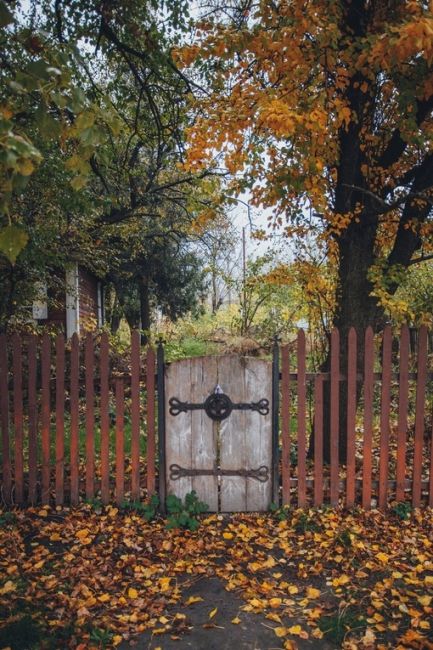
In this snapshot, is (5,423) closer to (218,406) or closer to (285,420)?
(218,406)

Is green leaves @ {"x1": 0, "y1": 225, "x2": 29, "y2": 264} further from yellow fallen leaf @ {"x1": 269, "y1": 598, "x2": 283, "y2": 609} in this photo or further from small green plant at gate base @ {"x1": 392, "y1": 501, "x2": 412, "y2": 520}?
small green plant at gate base @ {"x1": 392, "y1": 501, "x2": 412, "y2": 520}

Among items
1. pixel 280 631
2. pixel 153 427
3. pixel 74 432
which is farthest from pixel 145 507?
pixel 280 631

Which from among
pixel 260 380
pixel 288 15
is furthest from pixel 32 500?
pixel 288 15

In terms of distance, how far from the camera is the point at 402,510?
4.48 metres

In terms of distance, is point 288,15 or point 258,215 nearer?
point 288,15

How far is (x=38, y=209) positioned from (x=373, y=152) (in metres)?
4.60

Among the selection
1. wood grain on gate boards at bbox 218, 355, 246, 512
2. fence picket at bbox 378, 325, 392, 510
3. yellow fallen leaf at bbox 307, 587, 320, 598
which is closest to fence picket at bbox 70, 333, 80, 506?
wood grain on gate boards at bbox 218, 355, 246, 512

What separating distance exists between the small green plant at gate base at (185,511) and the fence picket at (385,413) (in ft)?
5.42

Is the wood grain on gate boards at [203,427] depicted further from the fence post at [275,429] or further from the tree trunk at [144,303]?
the tree trunk at [144,303]

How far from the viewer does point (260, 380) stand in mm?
4484

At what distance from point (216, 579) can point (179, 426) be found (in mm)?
1364

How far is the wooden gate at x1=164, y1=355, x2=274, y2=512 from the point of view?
14.6ft

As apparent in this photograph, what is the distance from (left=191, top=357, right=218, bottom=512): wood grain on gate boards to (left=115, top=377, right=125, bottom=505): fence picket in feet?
1.91

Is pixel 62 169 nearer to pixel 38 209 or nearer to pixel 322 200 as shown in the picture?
pixel 38 209
